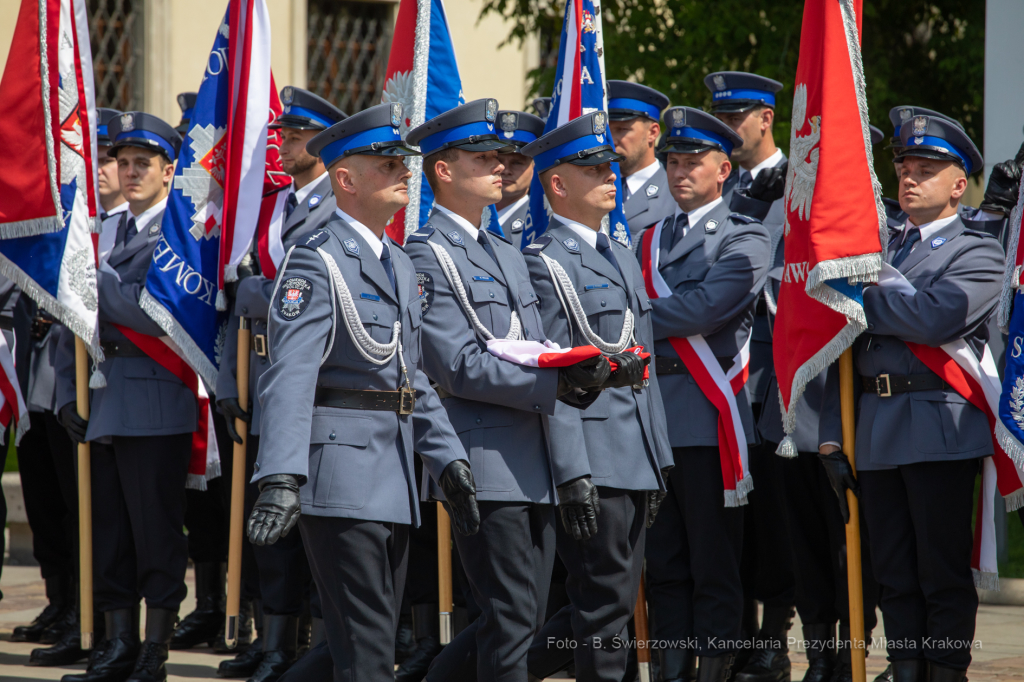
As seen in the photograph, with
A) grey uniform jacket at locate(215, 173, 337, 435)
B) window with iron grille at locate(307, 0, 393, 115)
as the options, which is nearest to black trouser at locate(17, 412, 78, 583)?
grey uniform jacket at locate(215, 173, 337, 435)

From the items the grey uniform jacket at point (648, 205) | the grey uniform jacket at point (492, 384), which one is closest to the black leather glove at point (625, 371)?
the grey uniform jacket at point (492, 384)

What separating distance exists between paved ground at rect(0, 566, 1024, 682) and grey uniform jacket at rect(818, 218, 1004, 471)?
A: 4.32 ft

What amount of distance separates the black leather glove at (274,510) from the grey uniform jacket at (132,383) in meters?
2.03

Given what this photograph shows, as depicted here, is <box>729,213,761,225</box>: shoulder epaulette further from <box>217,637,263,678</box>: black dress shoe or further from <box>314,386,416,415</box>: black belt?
<box>217,637,263,678</box>: black dress shoe

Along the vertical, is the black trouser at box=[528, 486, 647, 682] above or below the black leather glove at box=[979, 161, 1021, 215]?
below

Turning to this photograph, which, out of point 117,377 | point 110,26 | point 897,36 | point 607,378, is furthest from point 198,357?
point 110,26

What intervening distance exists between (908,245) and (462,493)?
2.19m

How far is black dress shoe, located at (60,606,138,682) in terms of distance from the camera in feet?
17.8

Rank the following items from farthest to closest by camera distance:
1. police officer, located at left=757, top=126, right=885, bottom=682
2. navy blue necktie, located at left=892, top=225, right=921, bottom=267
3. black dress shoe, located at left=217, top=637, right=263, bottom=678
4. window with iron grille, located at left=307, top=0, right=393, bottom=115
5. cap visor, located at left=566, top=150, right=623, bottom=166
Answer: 1. window with iron grille, located at left=307, top=0, right=393, bottom=115
2. black dress shoe, located at left=217, top=637, right=263, bottom=678
3. police officer, located at left=757, top=126, right=885, bottom=682
4. navy blue necktie, located at left=892, top=225, right=921, bottom=267
5. cap visor, located at left=566, top=150, right=623, bottom=166

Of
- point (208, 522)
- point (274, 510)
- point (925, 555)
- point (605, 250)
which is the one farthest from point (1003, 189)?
point (208, 522)

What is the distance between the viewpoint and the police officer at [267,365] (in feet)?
18.1

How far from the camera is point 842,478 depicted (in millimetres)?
4930

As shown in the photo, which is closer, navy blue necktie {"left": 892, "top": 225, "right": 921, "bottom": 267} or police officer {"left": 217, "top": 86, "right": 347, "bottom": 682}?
navy blue necktie {"left": 892, "top": 225, "right": 921, "bottom": 267}

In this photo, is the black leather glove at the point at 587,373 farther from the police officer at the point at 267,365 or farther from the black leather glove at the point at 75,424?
the black leather glove at the point at 75,424
